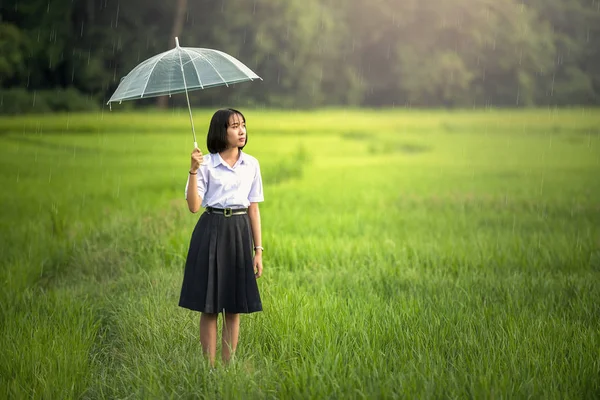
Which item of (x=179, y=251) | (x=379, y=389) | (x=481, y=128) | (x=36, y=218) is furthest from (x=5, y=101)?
(x=379, y=389)

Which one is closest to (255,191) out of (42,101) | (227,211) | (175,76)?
(227,211)

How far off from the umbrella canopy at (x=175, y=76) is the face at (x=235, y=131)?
0.65 feet

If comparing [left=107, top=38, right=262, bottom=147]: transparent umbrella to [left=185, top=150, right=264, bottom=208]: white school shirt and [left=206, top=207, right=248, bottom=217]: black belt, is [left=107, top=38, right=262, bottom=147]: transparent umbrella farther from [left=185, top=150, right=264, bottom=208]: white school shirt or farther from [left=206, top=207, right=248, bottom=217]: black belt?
[left=206, top=207, right=248, bottom=217]: black belt

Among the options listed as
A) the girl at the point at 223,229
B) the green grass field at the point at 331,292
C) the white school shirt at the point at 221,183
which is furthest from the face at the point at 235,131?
the green grass field at the point at 331,292

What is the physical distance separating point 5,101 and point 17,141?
1723 mm

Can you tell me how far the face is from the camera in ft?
10.8

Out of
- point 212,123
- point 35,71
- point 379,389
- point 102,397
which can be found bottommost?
point 102,397

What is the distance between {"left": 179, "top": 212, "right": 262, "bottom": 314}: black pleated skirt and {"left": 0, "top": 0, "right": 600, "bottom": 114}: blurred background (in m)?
16.6

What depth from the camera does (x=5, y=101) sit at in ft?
59.8

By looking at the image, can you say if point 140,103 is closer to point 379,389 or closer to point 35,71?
point 35,71

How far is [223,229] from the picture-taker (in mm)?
3314

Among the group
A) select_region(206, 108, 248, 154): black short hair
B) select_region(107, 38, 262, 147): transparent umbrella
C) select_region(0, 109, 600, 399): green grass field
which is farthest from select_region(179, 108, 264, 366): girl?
select_region(0, 109, 600, 399): green grass field

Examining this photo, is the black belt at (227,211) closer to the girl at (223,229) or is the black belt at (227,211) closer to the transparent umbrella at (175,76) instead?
the girl at (223,229)

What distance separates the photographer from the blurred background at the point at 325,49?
18.8 m
